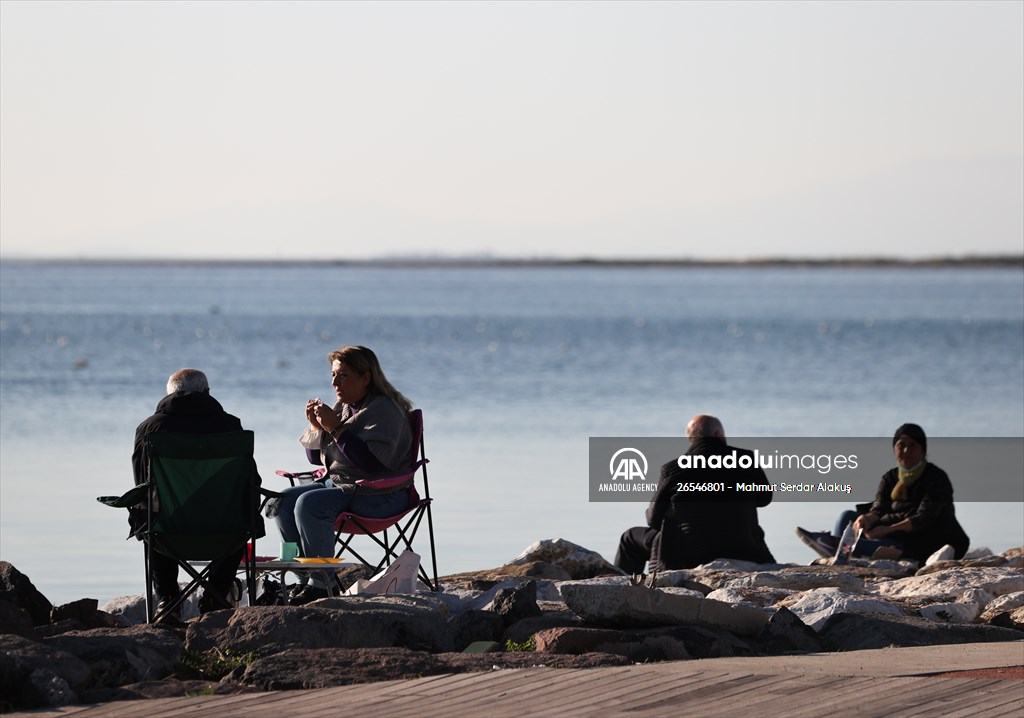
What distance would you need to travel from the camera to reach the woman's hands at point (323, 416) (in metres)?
8.00

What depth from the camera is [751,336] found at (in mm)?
56062

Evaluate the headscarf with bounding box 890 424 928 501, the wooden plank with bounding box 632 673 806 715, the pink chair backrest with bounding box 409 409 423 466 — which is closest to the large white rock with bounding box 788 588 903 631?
the wooden plank with bounding box 632 673 806 715

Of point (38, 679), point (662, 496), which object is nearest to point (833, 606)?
point (662, 496)

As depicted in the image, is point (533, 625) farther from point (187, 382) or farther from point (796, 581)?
point (796, 581)

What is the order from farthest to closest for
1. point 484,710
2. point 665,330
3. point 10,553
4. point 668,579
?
point 665,330 < point 10,553 < point 668,579 < point 484,710

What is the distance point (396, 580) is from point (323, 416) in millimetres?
989

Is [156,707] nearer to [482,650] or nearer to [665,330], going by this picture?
[482,650]

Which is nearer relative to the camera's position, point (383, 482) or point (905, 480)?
point (383, 482)

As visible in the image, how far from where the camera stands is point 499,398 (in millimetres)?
27359

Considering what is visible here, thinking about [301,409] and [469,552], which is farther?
[301,409]

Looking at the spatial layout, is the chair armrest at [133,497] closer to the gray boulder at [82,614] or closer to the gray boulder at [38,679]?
the gray boulder at [82,614]

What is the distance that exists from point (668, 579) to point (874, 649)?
6.76ft

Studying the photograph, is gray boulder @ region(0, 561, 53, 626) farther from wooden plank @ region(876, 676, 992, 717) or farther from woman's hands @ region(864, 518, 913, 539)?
woman's hands @ region(864, 518, 913, 539)

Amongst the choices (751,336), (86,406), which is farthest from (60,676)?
(751,336)
